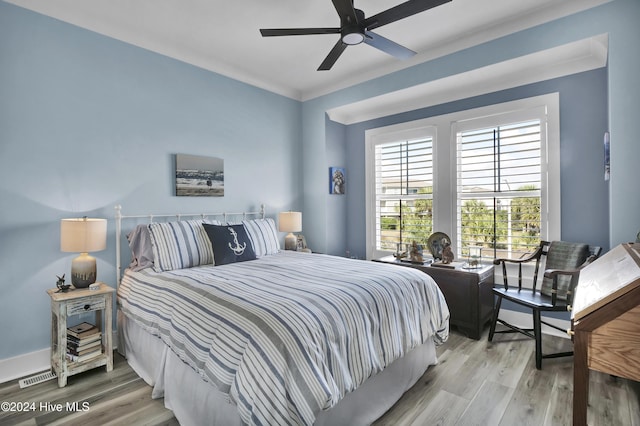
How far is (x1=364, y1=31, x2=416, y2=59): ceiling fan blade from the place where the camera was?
2.33 meters

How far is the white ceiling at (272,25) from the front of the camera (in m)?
2.54

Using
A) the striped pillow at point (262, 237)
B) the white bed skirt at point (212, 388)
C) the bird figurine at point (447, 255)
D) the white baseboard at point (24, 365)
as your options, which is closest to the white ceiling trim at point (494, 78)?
the bird figurine at point (447, 255)

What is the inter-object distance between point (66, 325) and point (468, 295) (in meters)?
3.34

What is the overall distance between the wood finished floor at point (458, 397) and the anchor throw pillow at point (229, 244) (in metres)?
1.07

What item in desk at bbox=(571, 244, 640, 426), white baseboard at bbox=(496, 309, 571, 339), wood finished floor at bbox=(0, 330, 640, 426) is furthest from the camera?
white baseboard at bbox=(496, 309, 571, 339)

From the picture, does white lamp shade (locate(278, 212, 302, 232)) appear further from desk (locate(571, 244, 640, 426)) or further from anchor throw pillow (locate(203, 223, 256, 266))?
desk (locate(571, 244, 640, 426))

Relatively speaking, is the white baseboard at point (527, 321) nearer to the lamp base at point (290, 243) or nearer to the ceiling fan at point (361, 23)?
the lamp base at point (290, 243)

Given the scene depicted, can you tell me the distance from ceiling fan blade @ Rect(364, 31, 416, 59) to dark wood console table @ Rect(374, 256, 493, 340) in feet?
6.74

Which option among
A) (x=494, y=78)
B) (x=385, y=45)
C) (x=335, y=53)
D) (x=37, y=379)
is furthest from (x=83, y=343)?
(x=494, y=78)

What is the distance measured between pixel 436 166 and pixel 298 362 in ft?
10.2

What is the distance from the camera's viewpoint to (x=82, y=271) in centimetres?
240

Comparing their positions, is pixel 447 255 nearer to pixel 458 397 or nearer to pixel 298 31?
pixel 458 397

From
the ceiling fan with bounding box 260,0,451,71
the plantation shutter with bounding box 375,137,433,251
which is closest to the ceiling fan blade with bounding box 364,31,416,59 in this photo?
the ceiling fan with bounding box 260,0,451,71

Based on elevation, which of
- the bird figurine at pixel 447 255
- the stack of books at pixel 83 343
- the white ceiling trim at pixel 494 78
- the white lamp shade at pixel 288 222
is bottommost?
the stack of books at pixel 83 343
